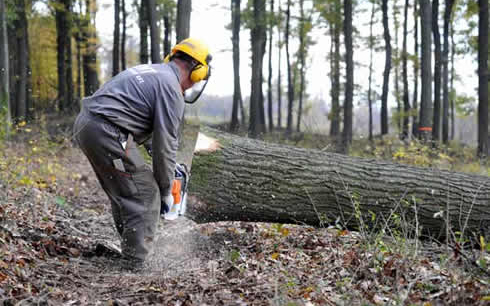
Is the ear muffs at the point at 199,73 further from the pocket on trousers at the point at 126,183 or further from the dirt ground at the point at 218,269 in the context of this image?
the dirt ground at the point at 218,269

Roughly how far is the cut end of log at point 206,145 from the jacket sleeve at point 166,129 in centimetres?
64

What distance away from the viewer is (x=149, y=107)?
4.26m

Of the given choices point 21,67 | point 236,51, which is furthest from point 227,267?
point 236,51

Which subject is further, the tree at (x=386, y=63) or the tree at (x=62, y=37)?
the tree at (x=386, y=63)

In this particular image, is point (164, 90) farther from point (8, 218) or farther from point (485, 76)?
point (485, 76)

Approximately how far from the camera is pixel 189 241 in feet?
17.3

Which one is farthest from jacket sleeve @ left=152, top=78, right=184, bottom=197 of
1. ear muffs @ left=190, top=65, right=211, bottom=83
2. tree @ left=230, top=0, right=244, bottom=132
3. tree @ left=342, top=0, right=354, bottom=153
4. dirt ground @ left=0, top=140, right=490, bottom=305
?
Answer: tree @ left=230, top=0, right=244, bottom=132

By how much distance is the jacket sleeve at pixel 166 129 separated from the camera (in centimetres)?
416

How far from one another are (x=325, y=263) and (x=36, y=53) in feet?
81.6

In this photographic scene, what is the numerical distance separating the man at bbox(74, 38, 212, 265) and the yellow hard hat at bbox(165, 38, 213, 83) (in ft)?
0.10

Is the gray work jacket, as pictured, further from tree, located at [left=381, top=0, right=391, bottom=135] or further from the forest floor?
tree, located at [left=381, top=0, right=391, bottom=135]

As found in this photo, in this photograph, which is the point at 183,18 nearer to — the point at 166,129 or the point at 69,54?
the point at 166,129

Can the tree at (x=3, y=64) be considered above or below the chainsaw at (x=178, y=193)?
above

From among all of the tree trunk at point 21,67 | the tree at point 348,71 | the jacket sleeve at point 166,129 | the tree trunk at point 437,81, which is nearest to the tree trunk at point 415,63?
the tree trunk at point 437,81
